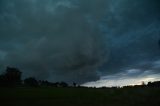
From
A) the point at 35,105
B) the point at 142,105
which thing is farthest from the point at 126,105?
the point at 35,105

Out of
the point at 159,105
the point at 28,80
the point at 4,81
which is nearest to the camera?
the point at 159,105

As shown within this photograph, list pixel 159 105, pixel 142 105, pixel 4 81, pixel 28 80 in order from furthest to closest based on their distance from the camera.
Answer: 1. pixel 28 80
2. pixel 4 81
3. pixel 142 105
4. pixel 159 105

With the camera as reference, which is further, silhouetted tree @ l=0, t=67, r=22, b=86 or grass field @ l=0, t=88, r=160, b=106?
silhouetted tree @ l=0, t=67, r=22, b=86

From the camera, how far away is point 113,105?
4053cm

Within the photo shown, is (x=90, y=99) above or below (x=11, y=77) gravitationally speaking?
below

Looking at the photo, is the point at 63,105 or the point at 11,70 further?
the point at 11,70

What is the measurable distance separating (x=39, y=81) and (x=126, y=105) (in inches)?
6537

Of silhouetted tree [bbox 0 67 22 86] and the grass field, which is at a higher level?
silhouetted tree [bbox 0 67 22 86]

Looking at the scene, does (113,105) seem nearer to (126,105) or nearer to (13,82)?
(126,105)

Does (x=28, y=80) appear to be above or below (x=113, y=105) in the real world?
above

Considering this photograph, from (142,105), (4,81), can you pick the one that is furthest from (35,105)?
(4,81)

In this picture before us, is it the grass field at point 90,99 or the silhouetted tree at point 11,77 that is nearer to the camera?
the grass field at point 90,99

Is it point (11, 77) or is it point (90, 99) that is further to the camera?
point (11, 77)

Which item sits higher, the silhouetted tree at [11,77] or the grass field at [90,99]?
the silhouetted tree at [11,77]
